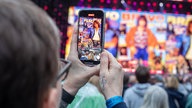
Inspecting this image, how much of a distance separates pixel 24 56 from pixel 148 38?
7.67 meters

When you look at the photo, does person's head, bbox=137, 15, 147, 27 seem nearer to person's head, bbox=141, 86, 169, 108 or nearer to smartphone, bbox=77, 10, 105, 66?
person's head, bbox=141, 86, 169, 108

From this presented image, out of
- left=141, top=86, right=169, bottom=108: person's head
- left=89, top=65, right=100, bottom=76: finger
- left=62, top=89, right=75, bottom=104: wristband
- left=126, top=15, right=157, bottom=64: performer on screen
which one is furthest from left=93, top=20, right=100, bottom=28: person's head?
left=126, top=15, right=157, bottom=64: performer on screen

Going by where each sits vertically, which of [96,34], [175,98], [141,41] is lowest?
[175,98]

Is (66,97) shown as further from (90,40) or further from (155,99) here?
(155,99)

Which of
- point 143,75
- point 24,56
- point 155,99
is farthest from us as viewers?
point 143,75

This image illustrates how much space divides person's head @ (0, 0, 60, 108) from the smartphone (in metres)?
0.76

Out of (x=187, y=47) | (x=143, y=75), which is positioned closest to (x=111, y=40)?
(x=187, y=47)

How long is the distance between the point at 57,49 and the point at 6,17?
138 mm

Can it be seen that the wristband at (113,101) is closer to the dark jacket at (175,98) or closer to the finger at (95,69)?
the finger at (95,69)

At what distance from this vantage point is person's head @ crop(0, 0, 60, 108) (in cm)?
71

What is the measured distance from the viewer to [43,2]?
7.95 m

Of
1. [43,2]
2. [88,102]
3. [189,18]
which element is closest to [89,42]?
[88,102]

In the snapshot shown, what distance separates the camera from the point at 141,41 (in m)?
8.25

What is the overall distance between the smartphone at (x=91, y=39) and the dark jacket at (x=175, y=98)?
3.97 m
